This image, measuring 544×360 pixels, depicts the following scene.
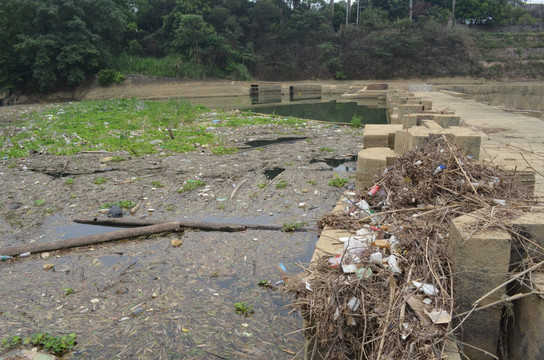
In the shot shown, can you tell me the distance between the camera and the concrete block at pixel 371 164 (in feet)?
16.3

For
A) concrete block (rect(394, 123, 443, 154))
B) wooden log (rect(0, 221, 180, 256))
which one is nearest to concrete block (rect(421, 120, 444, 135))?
concrete block (rect(394, 123, 443, 154))

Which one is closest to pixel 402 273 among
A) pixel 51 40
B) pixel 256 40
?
pixel 51 40

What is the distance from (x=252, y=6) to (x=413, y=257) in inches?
1834

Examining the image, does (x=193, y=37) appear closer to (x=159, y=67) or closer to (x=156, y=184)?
(x=159, y=67)

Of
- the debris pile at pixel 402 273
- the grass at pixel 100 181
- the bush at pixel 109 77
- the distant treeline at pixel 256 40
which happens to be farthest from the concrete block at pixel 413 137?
the bush at pixel 109 77

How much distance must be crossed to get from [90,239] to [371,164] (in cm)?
356

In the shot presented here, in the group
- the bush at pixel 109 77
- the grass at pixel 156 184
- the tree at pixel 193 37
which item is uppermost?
the tree at pixel 193 37

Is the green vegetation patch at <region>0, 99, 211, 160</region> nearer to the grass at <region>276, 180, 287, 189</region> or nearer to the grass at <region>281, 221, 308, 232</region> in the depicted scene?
the grass at <region>276, 180, 287, 189</region>

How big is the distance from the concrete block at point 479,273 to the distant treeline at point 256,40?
32652 millimetres

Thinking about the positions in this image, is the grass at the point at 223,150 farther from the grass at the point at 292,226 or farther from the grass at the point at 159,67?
the grass at the point at 159,67

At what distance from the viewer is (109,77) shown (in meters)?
31.6

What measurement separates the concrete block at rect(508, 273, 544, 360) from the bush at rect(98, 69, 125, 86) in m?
33.1

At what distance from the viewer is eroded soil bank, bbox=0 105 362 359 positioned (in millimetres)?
3203

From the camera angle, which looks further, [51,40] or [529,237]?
[51,40]
